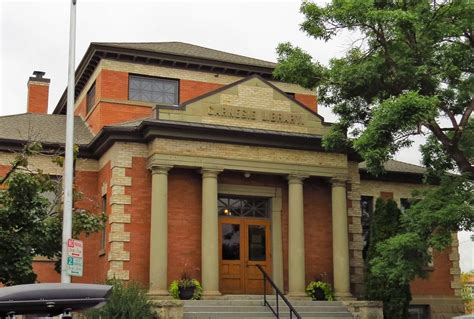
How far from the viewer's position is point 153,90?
1041 inches

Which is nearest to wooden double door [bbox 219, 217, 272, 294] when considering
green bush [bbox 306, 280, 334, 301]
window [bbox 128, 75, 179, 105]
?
green bush [bbox 306, 280, 334, 301]

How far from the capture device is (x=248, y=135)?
21.4 m

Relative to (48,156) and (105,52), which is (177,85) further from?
(48,156)

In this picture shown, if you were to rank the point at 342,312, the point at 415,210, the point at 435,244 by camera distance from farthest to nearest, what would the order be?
the point at 342,312
the point at 415,210
the point at 435,244

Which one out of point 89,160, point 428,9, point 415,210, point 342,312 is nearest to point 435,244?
point 415,210

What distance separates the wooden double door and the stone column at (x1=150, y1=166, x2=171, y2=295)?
8.62 ft

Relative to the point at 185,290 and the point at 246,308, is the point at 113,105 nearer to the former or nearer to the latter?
the point at 185,290

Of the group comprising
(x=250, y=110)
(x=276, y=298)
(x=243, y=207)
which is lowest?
(x=276, y=298)

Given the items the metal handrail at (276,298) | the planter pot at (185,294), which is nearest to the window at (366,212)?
the metal handrail at (276,298)

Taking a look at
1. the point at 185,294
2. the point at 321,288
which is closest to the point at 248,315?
the point at 185,294

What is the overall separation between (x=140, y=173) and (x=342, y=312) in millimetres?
7551

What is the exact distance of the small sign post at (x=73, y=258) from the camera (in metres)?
12.7

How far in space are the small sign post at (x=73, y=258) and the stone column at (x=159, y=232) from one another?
6750 mm

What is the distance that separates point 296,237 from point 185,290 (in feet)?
13.1
